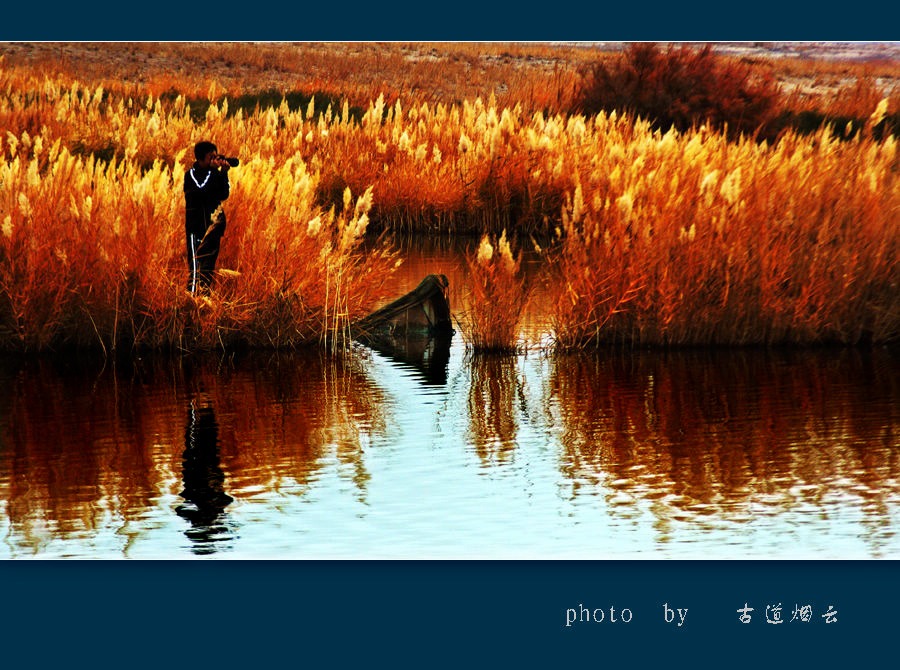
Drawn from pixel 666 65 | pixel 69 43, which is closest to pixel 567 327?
pixel 69 43

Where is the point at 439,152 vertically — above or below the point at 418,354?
above

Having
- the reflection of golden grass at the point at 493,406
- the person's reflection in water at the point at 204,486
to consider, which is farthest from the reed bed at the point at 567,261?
the person's reflection in water at the point at 204,486

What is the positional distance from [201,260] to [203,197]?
46 cm

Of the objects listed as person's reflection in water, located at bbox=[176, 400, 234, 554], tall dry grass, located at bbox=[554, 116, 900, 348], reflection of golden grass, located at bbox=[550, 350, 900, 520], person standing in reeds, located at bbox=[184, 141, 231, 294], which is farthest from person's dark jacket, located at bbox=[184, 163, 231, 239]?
reflection of golden grass, located at bbox=[550, 350, 900, 520]

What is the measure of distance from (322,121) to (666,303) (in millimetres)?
7710

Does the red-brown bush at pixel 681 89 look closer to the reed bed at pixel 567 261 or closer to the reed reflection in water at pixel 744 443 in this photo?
the reed bed at pixel 567 261

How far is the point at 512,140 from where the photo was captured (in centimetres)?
1530

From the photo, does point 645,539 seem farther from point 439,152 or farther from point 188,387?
point 439,152

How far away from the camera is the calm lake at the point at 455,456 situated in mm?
5684

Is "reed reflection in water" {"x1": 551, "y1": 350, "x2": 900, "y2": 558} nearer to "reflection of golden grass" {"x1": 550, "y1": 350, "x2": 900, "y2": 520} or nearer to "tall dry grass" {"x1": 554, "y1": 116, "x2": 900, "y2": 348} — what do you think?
"reflection of golden grass" {"x1": 550, "y1": 350, "x2": 900, "y2": 520}

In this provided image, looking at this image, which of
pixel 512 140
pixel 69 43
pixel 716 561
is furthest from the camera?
pixel 512 140

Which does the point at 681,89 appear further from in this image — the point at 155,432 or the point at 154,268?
the point at 155,432

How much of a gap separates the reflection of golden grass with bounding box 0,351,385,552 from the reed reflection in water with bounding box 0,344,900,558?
0.02 meters

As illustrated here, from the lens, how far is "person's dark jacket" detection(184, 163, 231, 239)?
31.7 ft
